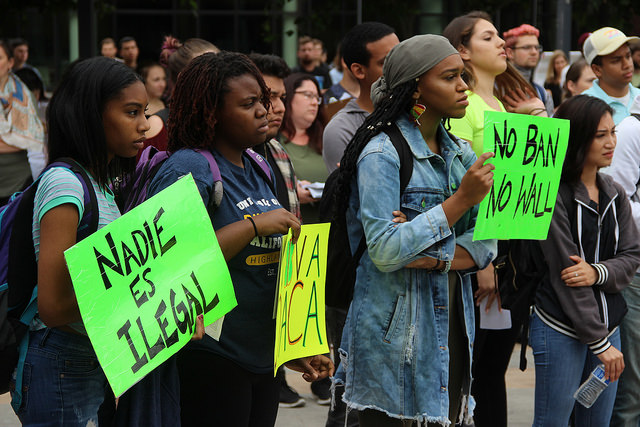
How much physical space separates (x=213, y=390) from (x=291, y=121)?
3.04 metres

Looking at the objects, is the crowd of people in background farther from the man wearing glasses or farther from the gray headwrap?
the man wearing glasses

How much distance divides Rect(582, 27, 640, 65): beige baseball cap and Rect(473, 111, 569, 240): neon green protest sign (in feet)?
5.70

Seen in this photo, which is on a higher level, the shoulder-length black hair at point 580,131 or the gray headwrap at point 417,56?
the gray headwrap at point 417,56

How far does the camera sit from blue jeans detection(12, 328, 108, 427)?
101 inches

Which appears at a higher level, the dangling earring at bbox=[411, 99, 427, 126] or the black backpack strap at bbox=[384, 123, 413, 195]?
the dangling earring at bbox=[411, 99, 427, 126]

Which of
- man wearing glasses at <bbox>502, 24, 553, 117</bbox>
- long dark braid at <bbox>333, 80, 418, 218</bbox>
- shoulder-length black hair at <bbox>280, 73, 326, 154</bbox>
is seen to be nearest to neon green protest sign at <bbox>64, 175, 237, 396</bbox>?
long dark braid at <bbox>333, 80, 418, 218</bbox>

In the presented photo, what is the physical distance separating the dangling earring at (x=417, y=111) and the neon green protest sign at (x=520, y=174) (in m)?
0.26

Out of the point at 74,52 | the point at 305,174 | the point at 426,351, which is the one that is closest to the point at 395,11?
the point at 74,52

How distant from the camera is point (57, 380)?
257 centimetres

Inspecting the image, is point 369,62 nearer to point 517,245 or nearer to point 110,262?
point 517,245

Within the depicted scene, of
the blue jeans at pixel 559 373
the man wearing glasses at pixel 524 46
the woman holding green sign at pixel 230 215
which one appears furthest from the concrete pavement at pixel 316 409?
the man wearing glasses at pixel 524 46

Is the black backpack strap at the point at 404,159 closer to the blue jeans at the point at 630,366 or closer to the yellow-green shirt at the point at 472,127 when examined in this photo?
the yellow-green shirt at the point at 472,127

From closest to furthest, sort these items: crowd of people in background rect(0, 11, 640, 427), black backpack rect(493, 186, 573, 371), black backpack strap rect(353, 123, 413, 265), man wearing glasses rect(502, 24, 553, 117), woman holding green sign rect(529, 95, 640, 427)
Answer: crowd of people in background rect(0, 11, 640, 427) < black backpack strap rect(353, 123, 413, 265) < woman holding green sign rect(529, 95, 640, 427) < black backpack rect(493, 186, 573, 371) < man wearing glasses rect(502, 24, 553, 117)

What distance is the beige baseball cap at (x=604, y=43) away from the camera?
16.6ft
